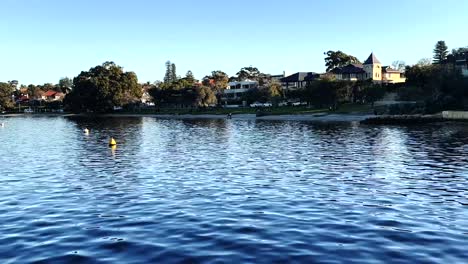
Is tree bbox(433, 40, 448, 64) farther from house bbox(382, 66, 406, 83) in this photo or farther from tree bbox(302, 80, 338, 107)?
tree bbox(302, 80, 338, 107)

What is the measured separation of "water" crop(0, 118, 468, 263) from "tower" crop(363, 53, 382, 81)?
425 ft

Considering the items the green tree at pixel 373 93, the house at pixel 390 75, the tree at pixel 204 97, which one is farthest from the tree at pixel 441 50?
the tree at pixel 204 97

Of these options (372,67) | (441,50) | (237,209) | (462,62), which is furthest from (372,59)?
(237,209)

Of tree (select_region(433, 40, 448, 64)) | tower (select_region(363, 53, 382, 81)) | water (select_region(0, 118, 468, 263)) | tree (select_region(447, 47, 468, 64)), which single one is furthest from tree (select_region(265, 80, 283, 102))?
water (select_region(0, 118, 468, 263))

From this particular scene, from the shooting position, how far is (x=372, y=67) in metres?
166

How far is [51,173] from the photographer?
34688 mm

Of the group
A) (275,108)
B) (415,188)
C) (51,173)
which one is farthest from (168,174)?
(275,108)

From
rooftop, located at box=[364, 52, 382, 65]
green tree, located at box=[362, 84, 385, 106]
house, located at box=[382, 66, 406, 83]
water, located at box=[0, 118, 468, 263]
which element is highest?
rooftop, located at box=[364, 52, 382, 65]

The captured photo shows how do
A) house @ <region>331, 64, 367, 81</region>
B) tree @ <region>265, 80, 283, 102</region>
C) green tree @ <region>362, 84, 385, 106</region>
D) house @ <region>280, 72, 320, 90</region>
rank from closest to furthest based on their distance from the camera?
green tree @ <region>362, 84, 385, 106</region> < tree @ <region>265, 80, 283, 102</region> < house @ <region>331, 64, 367, 81</region> < house @ <region>280, 72, 320, 90</region>

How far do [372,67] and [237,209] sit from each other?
154822 millimetres

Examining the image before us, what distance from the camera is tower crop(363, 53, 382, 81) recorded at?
545 feet

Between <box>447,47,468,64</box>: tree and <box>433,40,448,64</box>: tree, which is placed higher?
<box>433,40,448,64</box>: tree

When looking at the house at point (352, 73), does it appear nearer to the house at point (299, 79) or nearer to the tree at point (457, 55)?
the house at point (299, 79)

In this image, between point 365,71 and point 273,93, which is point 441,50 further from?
point 273,93
